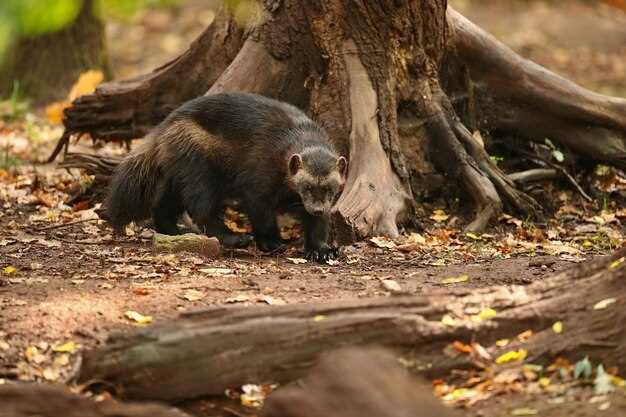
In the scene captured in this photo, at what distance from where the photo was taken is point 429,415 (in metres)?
4.11

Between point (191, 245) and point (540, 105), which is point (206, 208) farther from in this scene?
point (540, 105)

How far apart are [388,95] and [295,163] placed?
1254 millimetres

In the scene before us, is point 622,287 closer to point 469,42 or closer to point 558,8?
point 469,42

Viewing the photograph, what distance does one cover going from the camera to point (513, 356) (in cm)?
498

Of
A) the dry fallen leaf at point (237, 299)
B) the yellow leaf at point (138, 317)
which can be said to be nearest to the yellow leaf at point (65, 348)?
the yellow leaf at point (138, 317)

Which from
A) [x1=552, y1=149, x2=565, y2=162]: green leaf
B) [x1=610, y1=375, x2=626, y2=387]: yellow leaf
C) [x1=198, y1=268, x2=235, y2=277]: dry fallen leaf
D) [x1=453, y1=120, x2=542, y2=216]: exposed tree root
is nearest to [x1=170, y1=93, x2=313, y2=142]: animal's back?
[x1=198, y1=268, x2=235, y2=277]: dry fallen leaf

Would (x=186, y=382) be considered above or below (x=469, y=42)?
below

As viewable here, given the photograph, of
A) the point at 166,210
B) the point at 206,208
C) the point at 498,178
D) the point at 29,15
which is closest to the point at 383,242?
the point at 206,208

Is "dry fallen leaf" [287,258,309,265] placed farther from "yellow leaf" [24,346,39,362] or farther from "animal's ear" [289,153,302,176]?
"yellow leaf" [24,346,39,362]

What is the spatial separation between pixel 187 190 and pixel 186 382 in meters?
3.28

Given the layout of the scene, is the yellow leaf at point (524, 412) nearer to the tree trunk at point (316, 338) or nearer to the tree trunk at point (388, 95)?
the tree trunk at point (316, 338)

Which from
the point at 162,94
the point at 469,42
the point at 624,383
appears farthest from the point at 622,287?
the point at 162,94

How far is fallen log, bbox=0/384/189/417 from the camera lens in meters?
4.48

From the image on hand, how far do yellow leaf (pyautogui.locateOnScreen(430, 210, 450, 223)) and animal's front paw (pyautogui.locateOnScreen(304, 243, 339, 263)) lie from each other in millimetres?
1356
